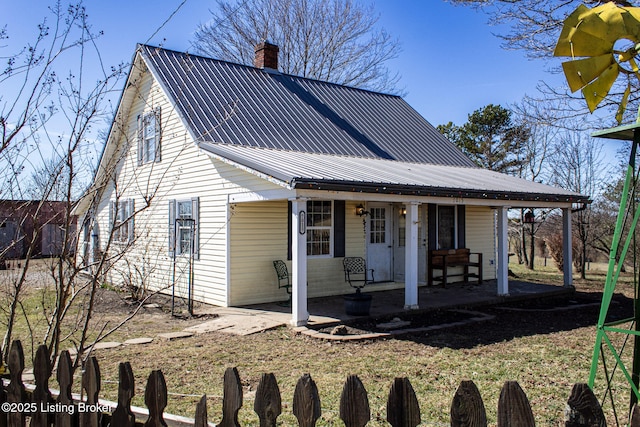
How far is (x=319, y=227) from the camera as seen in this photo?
470 inches

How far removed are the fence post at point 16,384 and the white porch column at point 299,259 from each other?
5.64 meters

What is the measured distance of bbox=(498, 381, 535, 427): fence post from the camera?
5.54 ft

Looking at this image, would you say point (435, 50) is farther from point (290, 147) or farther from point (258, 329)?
point (258, 329)

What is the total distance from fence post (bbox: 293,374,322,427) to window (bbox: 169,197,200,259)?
9.72 m

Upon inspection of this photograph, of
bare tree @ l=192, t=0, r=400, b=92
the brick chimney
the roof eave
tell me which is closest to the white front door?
the roof eave

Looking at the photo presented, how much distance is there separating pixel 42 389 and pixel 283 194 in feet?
20.1

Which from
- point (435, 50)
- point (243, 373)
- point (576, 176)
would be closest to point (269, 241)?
point (243, 373)

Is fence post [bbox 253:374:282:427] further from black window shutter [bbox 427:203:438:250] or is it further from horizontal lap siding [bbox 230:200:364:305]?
black window shutter [bbox 427:203:438:250]

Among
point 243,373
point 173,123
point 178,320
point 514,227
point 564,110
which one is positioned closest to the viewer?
point 243,373

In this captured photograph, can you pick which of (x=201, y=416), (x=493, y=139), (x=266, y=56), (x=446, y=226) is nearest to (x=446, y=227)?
(x=446, y=226)

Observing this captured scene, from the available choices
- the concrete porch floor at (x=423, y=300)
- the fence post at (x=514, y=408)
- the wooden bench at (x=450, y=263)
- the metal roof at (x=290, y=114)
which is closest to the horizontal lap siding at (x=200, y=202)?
the metal roof at (x=290, y=114)

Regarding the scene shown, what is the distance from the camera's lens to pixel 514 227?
25438mm

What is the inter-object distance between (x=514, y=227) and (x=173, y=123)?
19101 millimetres
